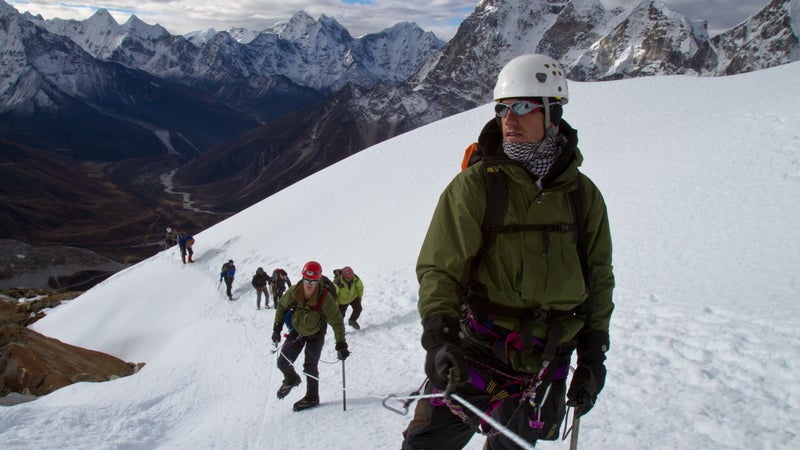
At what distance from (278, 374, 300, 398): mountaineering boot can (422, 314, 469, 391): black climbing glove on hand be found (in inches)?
228

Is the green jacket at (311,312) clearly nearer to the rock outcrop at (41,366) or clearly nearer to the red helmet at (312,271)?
the red helmet at (312,271)

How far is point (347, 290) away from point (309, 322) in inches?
190

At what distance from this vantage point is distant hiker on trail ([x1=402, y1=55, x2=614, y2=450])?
124 inches

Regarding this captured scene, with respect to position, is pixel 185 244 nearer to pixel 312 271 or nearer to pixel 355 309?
pixel 355 309

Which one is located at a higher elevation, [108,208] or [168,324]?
[108,208]

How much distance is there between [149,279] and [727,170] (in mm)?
27003

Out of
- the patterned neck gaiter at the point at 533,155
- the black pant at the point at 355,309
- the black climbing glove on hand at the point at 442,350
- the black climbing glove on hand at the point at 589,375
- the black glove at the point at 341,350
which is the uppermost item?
the patterned neck gaiter at the point at 533,155

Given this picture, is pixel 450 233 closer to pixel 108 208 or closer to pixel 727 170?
pixel 727 170

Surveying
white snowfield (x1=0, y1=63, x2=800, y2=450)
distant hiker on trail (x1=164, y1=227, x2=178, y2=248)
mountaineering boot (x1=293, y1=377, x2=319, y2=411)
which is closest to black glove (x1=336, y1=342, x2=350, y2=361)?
mountaineering boot (x1=293, y1=377, x2=319, y2=411)

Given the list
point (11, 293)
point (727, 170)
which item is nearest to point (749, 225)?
point (727, 170)

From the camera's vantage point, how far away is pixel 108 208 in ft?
596

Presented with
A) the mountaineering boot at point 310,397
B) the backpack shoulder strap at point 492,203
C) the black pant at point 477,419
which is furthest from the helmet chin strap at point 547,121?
the mountaineering boot at point 310,397

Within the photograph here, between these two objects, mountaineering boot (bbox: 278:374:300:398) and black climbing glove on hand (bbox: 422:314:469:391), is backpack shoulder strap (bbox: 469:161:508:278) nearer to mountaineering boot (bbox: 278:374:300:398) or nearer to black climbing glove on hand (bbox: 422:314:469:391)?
black climbing glove on hand (bbox: 422:314:469:391)

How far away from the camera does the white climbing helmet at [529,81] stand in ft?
11.0
